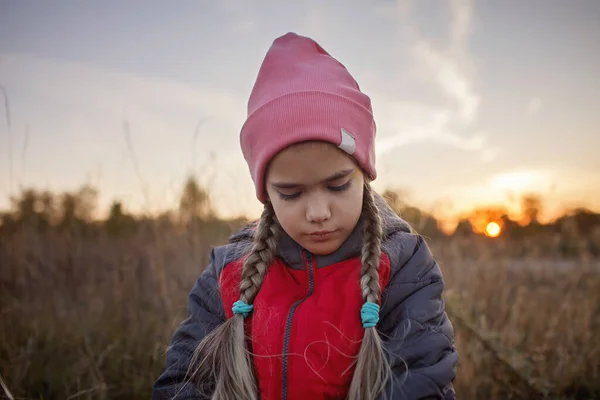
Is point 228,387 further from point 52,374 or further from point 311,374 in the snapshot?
point 52,374

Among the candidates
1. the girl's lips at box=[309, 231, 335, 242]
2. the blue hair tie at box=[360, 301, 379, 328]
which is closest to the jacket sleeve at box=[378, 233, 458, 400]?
the blue hair tie at box=[360, 301, 379, 328]

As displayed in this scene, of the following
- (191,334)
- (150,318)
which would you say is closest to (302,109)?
(191,334)

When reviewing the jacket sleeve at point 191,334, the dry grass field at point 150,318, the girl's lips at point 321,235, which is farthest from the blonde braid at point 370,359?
the dry grass field at point 150,318

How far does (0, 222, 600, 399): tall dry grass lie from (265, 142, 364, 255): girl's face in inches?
53.3

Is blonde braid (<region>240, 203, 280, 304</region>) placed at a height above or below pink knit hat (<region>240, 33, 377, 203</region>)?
below

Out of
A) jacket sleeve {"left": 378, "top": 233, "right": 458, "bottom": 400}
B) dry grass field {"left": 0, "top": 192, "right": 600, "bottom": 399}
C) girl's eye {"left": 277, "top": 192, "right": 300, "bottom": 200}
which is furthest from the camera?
dry grass field {"left": 0, "top": 192, "right": 600, "bottom": 399}

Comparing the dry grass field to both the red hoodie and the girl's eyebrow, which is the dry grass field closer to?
the red hoodie

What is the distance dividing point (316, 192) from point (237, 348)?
2.22ft

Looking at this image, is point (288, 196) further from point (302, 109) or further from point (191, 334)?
point (191, 334)

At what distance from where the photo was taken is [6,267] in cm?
383

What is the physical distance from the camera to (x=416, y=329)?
5.22 feet

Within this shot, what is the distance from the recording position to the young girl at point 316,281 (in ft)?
5.14

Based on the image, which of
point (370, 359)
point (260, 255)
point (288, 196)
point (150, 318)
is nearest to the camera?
point (370, 359)

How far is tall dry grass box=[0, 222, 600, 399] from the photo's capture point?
249 centimetres
